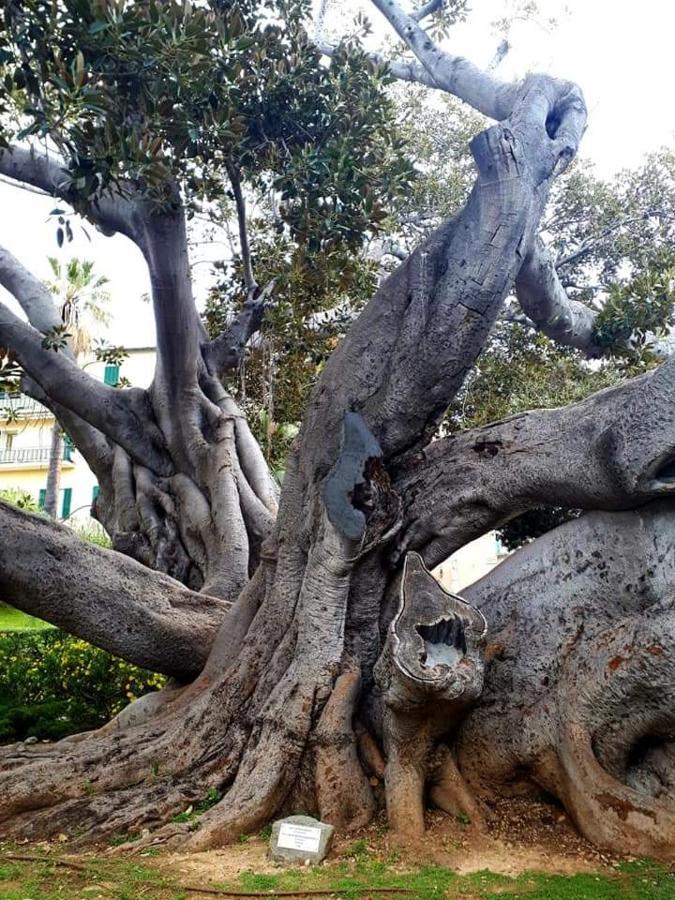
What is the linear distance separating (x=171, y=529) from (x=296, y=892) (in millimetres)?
5186

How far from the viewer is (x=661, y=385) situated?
4.14 meters

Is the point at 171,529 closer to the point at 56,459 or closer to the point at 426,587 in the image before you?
the point at 426,587

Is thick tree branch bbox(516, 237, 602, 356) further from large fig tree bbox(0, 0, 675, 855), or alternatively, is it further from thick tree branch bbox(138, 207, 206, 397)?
thick tree branch bbox(138, 207, 206, 397)

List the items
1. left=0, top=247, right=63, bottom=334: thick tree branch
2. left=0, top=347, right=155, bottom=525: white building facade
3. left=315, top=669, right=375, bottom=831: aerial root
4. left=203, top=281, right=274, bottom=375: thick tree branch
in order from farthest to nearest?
left=0, top=347, right=155, bottom=525: white building facade
left=0, top=247, right=63, bottom=334: thick tree branch
left=203, top=281, right=274, bottom=375: thick tree branch
left=315, top=669, right=375, bottom=831: aerial root

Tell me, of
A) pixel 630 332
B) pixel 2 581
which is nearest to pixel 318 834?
pixel 2 581

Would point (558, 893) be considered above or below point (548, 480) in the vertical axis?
below

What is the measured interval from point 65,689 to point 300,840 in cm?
540

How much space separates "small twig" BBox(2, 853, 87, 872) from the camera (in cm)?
378

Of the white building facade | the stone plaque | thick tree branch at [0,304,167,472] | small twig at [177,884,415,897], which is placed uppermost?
the white building facade

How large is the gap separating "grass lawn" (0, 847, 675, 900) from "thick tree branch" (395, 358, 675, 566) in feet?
6.28

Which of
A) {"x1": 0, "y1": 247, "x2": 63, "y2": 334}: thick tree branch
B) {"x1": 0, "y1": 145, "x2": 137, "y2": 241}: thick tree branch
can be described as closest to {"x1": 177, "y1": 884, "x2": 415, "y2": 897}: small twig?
{"x1": 0, "y1": 145, "x2": 137, "y2": 241}: thick tree branch

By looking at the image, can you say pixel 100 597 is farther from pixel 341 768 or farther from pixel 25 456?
pixel 25 456

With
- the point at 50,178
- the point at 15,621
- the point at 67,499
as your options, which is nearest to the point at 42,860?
the point at 50,178

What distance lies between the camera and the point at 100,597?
5.45 metres
